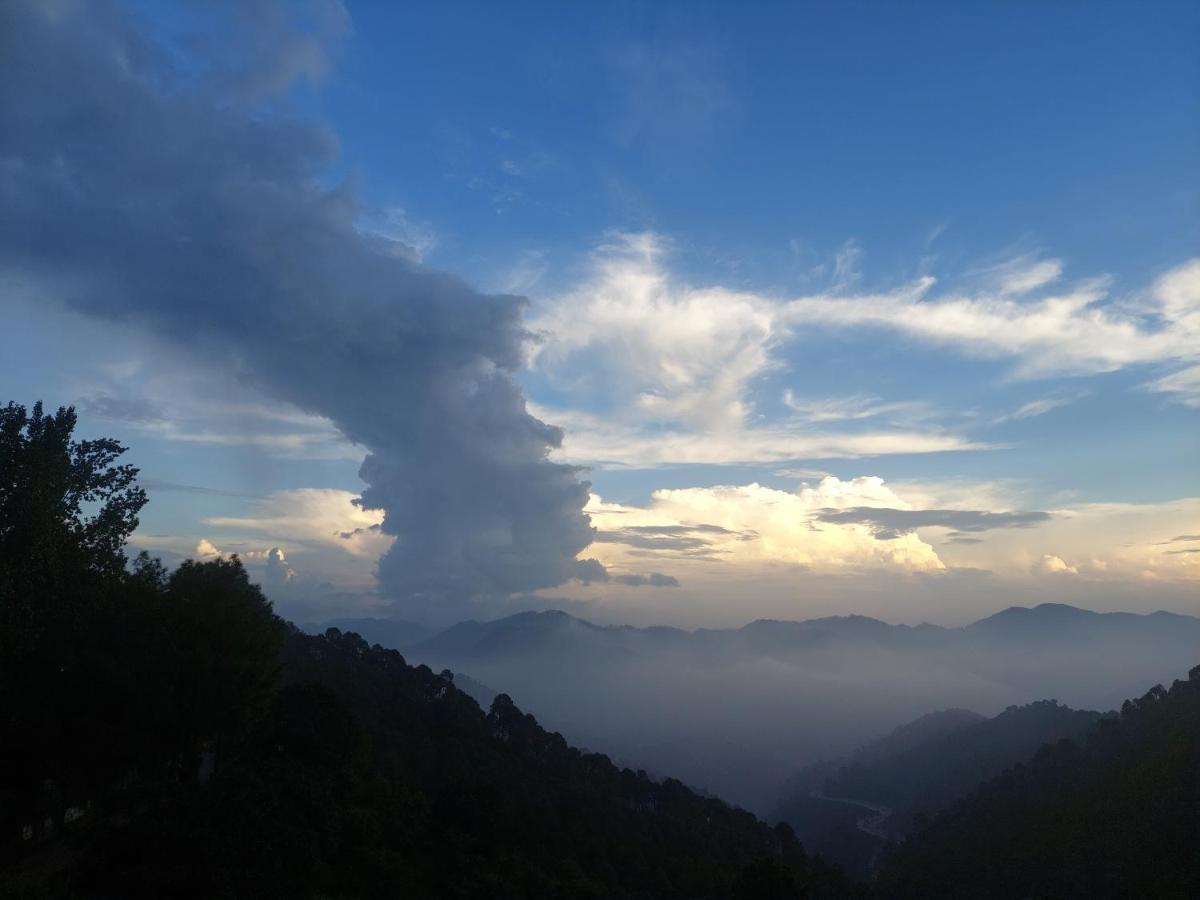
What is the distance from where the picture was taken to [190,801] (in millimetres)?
20578

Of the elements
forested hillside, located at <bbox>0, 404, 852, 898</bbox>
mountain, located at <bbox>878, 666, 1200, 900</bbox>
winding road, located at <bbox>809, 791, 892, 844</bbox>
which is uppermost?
forested hillside, located at <bbox>0, 404, 852, 898</bbox>

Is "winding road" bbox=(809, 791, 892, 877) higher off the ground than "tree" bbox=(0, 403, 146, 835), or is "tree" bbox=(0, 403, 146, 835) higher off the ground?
"tree" bbox=(0, 403, 146, 835)

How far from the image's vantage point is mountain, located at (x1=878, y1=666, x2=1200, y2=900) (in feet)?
176

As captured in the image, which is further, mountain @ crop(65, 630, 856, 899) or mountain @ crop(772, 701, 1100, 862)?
mountain @ crop(772, 701, 1100, 862)

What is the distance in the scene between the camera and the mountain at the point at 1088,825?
53.8 meters

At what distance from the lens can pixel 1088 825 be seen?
6197 centimetres

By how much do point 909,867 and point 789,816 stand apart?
286ft

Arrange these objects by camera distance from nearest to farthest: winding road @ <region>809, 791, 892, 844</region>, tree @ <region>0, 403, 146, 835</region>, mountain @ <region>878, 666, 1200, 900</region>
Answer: tree @ <region>0, 403, 146, 835</region> < mountain @ <region>878, 666, 1200, 900</region> < winding road @ <region>809, 791, 892, 844</region>

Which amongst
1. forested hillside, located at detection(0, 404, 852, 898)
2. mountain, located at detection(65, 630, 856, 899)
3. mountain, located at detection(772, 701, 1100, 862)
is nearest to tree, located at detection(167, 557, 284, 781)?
forested hillside, located at detection(0, 404, 852, 898)

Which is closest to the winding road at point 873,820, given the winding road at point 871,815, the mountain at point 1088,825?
the winding road at point 871,815

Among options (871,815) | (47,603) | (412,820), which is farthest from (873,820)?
(47,603)

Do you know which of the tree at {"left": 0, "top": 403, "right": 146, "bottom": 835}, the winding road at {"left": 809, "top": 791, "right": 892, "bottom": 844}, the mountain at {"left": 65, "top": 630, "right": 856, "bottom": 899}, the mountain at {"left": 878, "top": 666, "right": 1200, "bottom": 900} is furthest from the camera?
the winding road at {"left": 809, "top": 791, "right": 892, "bottom": 844}

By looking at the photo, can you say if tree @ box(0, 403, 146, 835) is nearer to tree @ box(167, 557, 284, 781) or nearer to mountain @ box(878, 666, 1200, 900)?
tree @ box(167, 557, 284, 781)

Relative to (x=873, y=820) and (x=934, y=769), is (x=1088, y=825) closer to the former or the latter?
(x=873, y=820)
